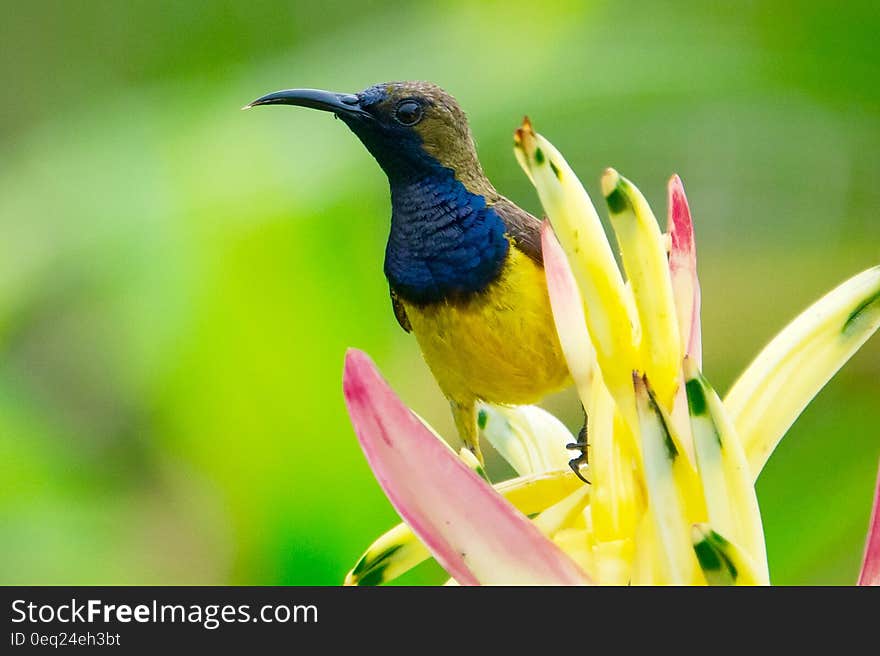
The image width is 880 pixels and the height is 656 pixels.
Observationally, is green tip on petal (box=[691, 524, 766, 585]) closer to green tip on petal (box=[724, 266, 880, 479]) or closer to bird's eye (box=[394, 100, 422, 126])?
green tip on petal (box=[724, 266, 880, 479])

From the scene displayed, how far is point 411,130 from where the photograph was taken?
56 centimetres

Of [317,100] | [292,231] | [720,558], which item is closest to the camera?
[720,558]

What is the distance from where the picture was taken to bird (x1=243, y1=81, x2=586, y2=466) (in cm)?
56

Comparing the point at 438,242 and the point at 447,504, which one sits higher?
the point at 438,242

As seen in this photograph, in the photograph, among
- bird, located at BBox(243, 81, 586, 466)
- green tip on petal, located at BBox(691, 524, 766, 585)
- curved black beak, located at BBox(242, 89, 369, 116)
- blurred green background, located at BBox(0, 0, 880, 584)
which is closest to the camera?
green tip on petal, located at BBox(691, 524, 766, 585)

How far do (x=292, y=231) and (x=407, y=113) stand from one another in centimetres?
17

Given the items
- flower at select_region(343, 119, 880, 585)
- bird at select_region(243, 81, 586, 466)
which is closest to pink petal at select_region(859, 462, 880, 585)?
flower at select_region(343, 119, 880, 585)

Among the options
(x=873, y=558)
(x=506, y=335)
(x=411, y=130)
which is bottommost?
(x=873, y=558)

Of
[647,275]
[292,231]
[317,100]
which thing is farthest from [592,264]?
[292,231]

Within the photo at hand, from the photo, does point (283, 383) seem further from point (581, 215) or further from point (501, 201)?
point (581, 215)

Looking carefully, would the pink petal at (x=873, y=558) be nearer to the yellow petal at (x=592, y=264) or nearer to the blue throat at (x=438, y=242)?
the yellow petal at (x=592, y=264)

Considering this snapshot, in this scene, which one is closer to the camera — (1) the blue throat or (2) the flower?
(2) the flower

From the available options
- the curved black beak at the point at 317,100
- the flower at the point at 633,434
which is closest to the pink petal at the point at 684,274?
the flower at the point at 633,434

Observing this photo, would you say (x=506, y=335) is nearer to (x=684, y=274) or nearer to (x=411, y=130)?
(x=411, y=130)
